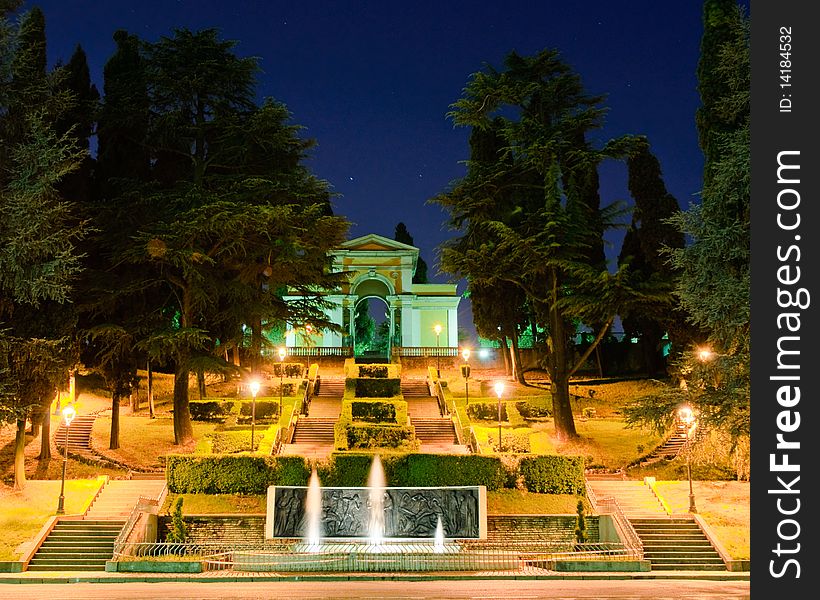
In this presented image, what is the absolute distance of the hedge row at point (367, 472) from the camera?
21.4 meters

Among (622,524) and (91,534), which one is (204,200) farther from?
(622,524)

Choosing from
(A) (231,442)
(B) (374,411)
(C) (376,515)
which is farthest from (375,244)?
(C) (376,515)

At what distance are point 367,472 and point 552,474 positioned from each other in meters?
5.61

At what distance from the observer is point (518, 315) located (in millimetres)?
42094

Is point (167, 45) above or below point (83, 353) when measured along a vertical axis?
above

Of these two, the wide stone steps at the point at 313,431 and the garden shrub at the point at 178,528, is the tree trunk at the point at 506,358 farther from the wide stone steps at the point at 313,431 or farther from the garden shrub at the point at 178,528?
the garden shrub at the point at 178,528

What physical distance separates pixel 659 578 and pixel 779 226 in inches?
383

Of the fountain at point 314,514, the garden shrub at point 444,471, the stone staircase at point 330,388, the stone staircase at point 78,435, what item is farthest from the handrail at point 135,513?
the stone staircase at point 330,388

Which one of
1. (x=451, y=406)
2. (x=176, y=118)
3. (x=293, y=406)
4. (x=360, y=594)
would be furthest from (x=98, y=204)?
(x=360, y=594)

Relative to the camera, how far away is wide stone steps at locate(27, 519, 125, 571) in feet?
59.0

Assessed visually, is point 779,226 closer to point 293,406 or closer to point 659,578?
point 659,578

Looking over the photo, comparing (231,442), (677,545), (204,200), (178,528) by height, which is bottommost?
(677,545)

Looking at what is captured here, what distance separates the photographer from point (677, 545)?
62.1 ft

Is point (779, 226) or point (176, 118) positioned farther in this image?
point (176, 118)
